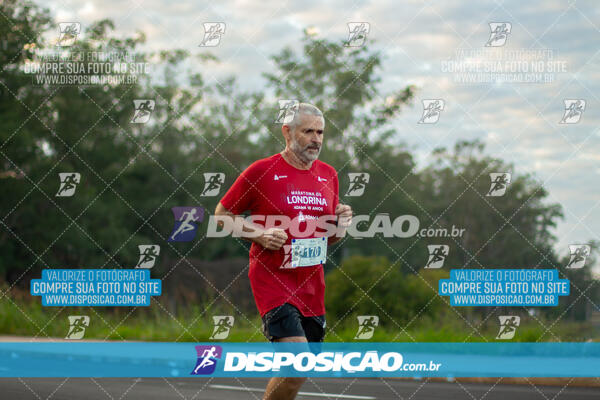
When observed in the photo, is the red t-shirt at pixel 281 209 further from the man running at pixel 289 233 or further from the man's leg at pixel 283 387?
the man's leg at pixel 283 387

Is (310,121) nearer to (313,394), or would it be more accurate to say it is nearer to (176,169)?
(313,394)

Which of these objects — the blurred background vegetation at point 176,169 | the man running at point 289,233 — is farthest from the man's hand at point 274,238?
the blurred background vegetation at point 176,169

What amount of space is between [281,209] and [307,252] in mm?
363

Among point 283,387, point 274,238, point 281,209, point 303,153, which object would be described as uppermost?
point 303,153

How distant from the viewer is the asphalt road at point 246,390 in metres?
8.91

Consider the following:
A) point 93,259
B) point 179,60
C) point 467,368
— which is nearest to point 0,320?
point 467,368

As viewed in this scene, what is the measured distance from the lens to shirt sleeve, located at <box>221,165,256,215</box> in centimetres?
551

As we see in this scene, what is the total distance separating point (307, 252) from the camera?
5391 mm

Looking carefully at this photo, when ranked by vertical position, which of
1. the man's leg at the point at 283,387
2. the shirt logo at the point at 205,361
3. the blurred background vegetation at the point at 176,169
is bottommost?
the man's leg at the point at 283,387

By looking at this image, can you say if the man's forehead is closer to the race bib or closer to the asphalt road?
the race bib

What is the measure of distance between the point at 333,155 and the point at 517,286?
726 inches

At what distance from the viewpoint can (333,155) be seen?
100.0ft

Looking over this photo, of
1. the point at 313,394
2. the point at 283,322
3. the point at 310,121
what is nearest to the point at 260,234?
the point at 283,322

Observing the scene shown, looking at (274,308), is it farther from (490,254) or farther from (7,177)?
(7,177)
